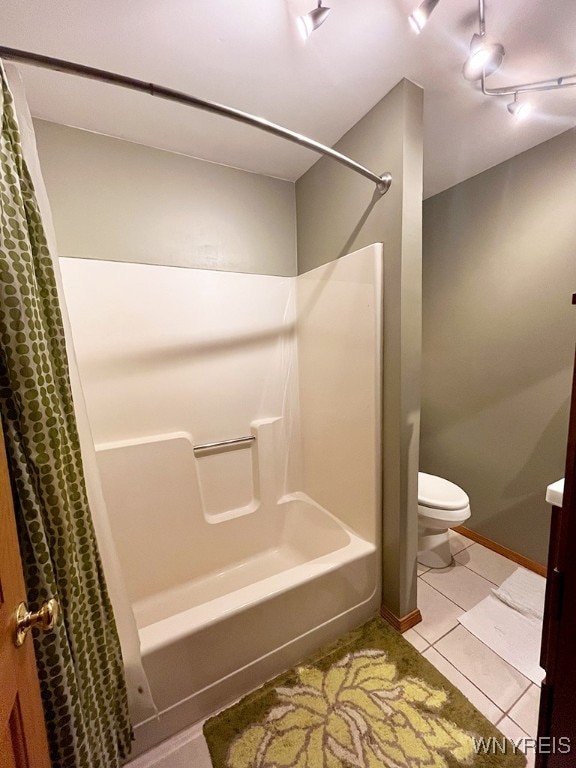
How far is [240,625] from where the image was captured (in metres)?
1.20

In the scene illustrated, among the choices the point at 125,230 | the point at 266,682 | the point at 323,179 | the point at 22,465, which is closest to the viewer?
the point at 22,465

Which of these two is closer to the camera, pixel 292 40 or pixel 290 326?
pixel 292 40

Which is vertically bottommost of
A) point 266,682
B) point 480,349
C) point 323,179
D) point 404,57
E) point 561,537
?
point 266,682

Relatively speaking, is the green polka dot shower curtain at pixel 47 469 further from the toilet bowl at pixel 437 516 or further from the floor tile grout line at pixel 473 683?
the toilet bowl at pixel 437 516

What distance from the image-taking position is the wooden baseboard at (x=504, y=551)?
187cm

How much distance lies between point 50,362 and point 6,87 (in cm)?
65

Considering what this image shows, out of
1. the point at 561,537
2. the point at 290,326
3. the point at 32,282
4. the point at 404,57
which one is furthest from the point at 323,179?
the point at 561,537

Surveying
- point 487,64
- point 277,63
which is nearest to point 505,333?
point 487,64

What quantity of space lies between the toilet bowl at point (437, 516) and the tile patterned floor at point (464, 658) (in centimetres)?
8

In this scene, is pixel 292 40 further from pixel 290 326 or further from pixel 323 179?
pixel 290 326

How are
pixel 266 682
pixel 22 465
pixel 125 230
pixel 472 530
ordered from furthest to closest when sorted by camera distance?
pixel 472 530 < pixel 125 230 < pixel 266 682 < pixel 22 465

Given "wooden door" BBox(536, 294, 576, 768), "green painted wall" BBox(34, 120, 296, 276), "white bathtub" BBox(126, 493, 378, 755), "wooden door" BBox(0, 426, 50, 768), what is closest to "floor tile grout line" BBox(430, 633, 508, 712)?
"white bathtub" BBox(126, 493, 378, 755)

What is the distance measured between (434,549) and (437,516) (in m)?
0.38

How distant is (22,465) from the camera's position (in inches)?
26.9
